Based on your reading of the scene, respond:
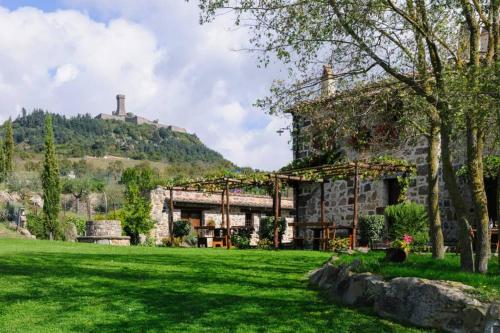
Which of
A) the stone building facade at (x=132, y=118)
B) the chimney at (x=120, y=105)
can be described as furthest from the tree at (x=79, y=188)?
the chimney at (x=120, y=105)

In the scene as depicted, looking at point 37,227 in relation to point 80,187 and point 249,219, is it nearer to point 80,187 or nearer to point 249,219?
point 249,219

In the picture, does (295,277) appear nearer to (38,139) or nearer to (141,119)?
(38,139)

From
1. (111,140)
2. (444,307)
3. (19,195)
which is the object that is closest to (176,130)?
(111,140)

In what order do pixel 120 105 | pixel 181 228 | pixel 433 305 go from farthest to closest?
pixel 120 105
pixel 181 228
pixel 433 305

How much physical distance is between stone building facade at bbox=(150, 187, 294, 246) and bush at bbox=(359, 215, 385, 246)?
1179cm

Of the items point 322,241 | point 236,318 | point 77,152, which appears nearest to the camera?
point 236,318

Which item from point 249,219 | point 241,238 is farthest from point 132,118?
point 241,238

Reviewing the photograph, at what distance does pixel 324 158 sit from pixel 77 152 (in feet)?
165

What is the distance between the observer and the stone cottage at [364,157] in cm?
908

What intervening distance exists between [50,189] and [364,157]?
54.5 ft

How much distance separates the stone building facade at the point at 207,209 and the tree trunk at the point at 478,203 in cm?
2113

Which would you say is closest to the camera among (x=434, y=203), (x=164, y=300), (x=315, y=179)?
(x=164, y=300)

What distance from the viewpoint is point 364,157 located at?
18.8 metres

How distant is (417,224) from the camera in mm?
15508
